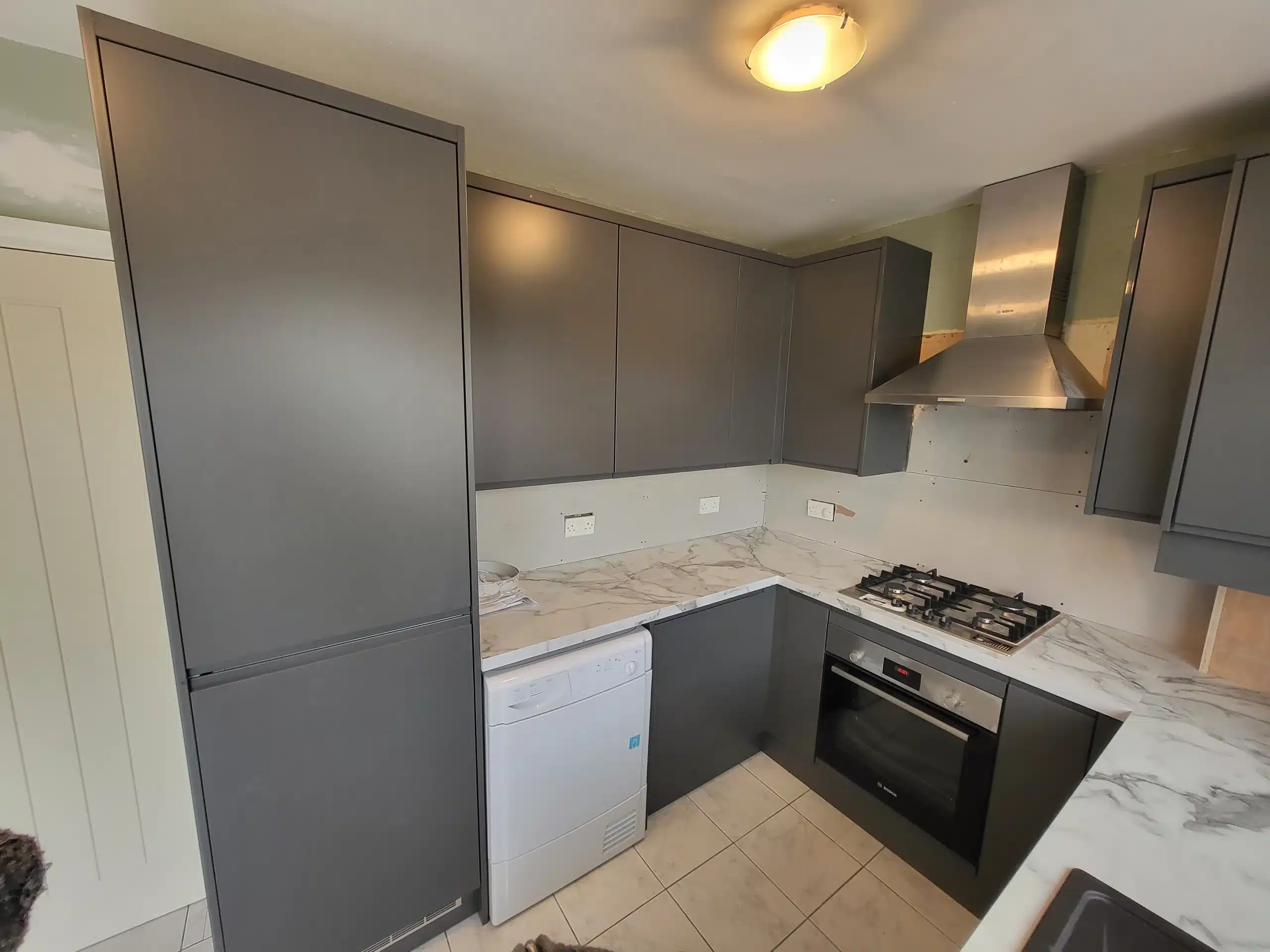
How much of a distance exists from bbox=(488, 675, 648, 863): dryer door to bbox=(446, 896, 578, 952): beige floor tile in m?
0.24

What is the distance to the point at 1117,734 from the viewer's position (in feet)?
3.67

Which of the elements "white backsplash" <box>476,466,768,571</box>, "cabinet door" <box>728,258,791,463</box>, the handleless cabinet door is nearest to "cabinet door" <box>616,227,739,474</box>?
"cabinet door" <box>728,258,791,463</box>

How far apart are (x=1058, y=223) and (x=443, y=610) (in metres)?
2.21

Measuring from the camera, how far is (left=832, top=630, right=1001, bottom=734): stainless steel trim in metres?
1.44

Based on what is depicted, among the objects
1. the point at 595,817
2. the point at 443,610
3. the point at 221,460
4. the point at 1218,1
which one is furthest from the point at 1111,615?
the point at 221,460

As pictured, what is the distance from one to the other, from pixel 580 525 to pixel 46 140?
181cm

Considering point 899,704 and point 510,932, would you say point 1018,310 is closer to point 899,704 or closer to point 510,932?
point 899,704

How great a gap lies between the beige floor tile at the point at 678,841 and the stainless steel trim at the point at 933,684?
84 centimetres

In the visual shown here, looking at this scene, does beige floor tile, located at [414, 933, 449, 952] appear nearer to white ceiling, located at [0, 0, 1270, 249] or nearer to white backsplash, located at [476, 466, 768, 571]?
white backsplash, located at [476, 466, 768, 571]

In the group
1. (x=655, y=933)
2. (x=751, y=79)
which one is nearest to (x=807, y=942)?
(x=655, y=933)

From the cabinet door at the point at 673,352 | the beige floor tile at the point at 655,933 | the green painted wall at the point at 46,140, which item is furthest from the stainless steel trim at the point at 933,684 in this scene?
the green painted wall at the point at 46,140

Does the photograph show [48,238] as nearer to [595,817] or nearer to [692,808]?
[595,817]

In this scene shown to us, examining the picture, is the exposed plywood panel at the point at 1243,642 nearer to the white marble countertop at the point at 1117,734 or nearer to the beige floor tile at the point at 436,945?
the white marble countertop at the point at 1117,734

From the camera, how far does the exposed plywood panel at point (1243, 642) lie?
129cm
